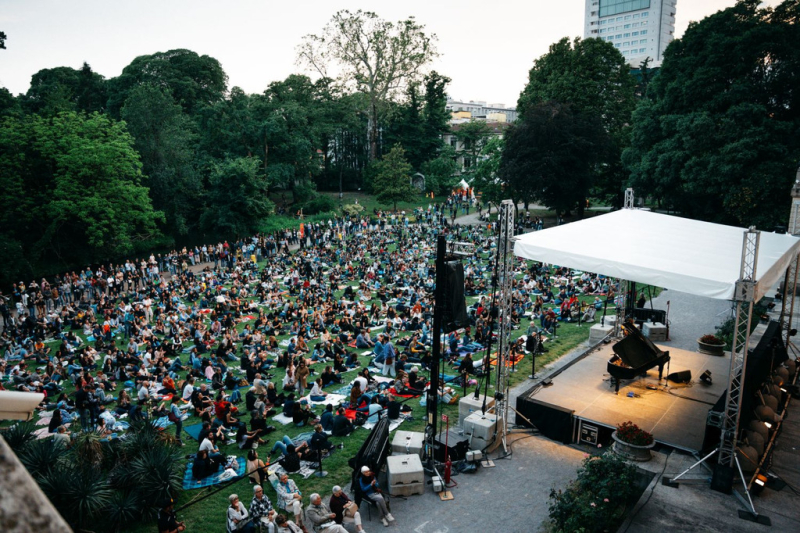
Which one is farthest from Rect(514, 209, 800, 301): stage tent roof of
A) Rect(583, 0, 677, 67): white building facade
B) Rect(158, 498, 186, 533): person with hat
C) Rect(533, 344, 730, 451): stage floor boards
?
Rect(583, 0, 677, 67): white building facade

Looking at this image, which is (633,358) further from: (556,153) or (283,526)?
(556,153)

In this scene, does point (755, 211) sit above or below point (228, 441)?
above

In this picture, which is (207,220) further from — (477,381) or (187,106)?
(477,381)

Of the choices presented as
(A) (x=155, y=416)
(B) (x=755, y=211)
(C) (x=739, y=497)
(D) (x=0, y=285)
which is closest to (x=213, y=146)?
(D) (x=0, y=285)

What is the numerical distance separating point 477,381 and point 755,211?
2079 cm

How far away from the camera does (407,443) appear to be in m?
10.8

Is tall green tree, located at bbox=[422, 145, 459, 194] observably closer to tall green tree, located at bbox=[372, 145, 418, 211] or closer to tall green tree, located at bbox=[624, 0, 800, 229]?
tall green tree, located at bbox=[372, 145, 418, 211]

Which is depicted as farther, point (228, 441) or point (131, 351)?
point (131, 351)

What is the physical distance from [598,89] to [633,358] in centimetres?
3647

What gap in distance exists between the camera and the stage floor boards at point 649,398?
1146 centimetres

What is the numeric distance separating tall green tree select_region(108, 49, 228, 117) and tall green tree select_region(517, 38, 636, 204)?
32.5 m

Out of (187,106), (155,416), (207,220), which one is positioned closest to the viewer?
(155,416)

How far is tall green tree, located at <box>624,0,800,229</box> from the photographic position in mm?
26200

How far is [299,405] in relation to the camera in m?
12.7
